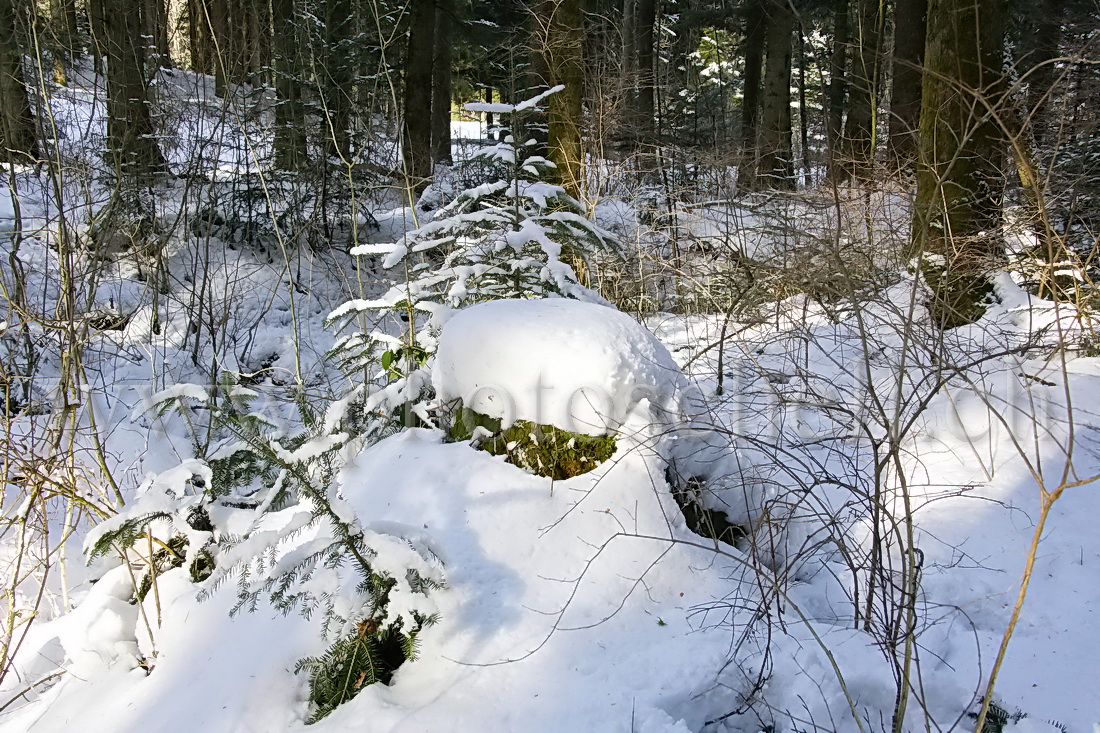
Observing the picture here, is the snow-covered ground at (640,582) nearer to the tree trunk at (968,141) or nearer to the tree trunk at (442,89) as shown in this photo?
the tree trunk at (968,141)

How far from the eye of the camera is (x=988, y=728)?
184 cm

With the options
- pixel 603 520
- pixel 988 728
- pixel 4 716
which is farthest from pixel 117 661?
pixel 988 728

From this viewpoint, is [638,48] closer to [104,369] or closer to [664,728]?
[104,369]

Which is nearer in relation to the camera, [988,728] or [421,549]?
[988,728]

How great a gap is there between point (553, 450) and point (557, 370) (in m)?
0.34

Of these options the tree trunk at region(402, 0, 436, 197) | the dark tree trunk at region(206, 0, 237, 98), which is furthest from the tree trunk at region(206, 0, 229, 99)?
the tree trunk at region(402, 0, 436, 197)

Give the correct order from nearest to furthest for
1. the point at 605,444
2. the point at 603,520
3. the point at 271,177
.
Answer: the point at 603,520 → the point at 605,444 → the point at 271,177

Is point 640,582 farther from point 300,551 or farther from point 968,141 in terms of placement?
point 968,141

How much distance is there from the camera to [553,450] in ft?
9.20

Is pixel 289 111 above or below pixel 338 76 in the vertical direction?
below

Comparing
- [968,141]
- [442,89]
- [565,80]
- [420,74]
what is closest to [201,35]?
[420,74]

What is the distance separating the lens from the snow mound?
278 centimetres

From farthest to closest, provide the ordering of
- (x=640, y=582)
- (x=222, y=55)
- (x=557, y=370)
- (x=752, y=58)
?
1. (x=752, y=58)
2. (x=222, y=55)
3. (x=557, y=370)
4. (x=640, y=582)

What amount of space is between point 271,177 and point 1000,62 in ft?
23.6
